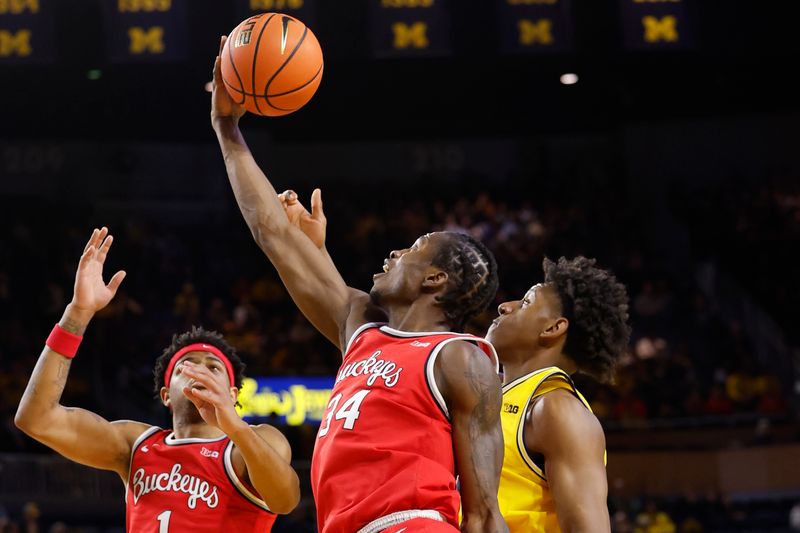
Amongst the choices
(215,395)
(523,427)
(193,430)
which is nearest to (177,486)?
(193,430)

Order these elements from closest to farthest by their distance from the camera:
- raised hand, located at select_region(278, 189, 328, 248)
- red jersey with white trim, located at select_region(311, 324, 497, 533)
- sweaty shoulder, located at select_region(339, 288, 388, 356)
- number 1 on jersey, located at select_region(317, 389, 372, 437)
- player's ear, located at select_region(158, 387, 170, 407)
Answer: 1. red jersey with white trim, located at select_region(311, 324, 497, 533)
2. number 1 on jersey, located at select_region(317, 389, 372, 437)
3. sweaty shoulder, located at select_region(339, 288, 388, 356)
4. raised hand, located at select_region(278, 189, 328, 248)
5. player's ear, located at select_region(158, 387, 170, 407)

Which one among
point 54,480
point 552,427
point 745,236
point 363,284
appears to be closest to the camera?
point 552,427

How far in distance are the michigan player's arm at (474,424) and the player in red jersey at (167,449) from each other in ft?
2.45

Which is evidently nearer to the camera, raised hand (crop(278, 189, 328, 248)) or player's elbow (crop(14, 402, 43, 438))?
raised hand (crop(278, 189, 328, 248))

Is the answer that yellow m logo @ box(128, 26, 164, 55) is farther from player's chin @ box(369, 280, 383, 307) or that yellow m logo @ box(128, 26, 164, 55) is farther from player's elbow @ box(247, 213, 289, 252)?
player's chin @ box(369, 280, 383, 307)

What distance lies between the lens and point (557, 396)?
329 cm

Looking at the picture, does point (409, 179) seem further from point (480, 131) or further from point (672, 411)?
point (672, 411)

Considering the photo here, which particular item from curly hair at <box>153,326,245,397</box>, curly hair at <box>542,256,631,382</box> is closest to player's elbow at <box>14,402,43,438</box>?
curly hair at <box>153,326,245,397</box>

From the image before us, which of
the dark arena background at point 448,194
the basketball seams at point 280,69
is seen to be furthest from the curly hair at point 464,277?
the dark arena background at point 448,194

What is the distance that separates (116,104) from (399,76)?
15.1 ft

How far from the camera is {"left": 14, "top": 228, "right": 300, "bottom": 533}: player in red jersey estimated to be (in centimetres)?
366

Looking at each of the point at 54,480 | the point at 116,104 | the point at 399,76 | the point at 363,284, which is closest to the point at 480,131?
the point at 399,76

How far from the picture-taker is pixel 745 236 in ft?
52.5

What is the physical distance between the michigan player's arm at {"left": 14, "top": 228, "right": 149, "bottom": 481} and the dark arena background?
19.6 feet
